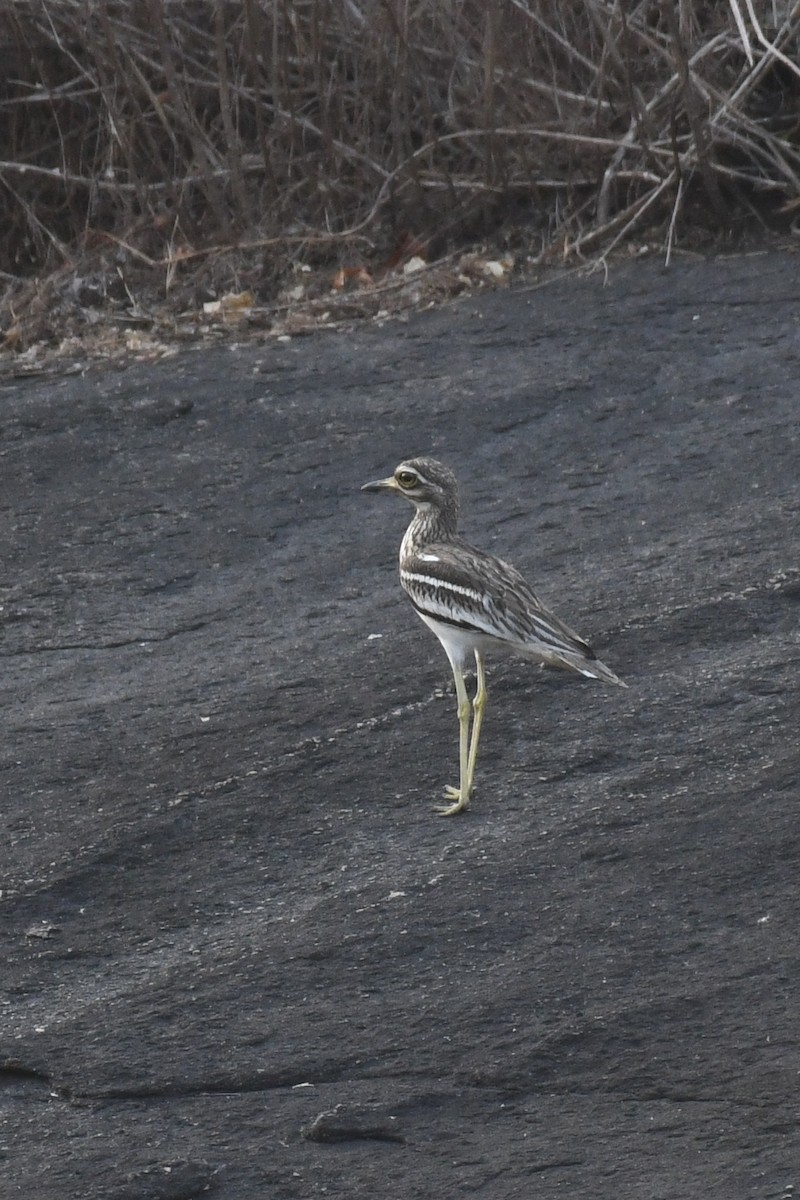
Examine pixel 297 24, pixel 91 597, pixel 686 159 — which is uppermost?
pixel 297 24

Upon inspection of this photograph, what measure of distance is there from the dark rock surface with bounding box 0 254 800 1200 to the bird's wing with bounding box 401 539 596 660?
436 millimetres

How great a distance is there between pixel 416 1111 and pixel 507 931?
0.77 m

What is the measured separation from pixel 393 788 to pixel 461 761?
250 mm

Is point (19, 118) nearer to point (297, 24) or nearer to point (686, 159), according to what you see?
point (297, 24)

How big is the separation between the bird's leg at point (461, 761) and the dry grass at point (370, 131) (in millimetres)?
5379

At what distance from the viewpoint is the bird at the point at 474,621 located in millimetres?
5336

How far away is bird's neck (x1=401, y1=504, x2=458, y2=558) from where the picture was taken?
19.5 feet

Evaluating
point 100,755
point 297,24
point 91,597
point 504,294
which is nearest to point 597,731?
point 100,755

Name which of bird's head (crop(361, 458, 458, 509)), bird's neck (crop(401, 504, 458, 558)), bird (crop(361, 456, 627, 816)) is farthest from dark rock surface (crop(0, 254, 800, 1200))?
bird's head (crop(361, 458, 458, 509))

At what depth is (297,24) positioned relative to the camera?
1095 cm

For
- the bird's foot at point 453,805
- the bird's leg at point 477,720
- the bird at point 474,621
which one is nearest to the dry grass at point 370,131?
the bird at point 474,621

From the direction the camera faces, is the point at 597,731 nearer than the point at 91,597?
Yes

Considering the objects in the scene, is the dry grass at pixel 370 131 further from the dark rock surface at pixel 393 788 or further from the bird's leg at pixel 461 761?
the bird's leg at pixel 461 761

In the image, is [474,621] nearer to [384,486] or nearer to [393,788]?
[393,788]
